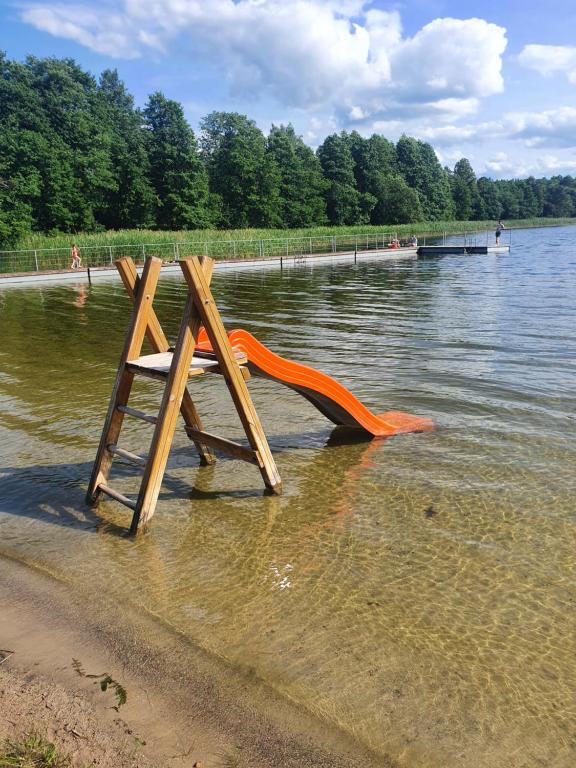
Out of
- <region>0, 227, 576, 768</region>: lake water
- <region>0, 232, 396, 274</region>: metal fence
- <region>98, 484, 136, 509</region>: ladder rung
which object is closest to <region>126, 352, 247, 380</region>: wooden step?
<region>98, 484, 136, 509</region>: ladder rung

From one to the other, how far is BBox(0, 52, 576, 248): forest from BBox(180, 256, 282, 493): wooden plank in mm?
38769

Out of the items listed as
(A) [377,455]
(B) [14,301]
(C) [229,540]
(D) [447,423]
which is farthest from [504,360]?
(B) [14,301]

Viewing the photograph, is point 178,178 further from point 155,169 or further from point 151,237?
point 151,237

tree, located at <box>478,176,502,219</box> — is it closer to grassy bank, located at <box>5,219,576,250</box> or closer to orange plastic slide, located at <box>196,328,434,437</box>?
grassy bank, located at <box>5,219,576,250</box>

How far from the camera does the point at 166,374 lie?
4828mm

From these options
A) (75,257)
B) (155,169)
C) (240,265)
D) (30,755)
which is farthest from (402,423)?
(155,169)

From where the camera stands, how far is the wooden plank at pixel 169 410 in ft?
15.4

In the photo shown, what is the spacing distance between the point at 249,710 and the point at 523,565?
240cm

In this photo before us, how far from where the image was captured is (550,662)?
3.38 m

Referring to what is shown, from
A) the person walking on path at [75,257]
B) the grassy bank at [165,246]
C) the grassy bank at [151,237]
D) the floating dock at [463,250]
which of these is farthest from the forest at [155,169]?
the floating dock at [463,250]

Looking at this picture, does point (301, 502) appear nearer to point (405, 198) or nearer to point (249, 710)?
point (249, 710)

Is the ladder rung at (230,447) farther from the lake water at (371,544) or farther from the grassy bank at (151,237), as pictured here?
the grassy bank at (151,237)

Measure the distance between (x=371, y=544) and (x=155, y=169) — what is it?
69092 mm

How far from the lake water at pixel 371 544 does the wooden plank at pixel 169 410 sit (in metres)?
0.34
